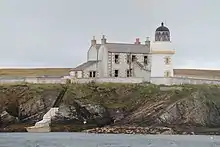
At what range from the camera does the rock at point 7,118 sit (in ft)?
293

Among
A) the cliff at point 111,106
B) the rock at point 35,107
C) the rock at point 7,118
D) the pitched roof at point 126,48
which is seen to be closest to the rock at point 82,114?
the cliff at point 111,106

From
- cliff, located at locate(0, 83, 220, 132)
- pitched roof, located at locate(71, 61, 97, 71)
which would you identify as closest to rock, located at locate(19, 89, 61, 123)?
cliff, located at locate(0, 83, 220, 132)

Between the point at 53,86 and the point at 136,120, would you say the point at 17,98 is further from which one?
the point at 136,120

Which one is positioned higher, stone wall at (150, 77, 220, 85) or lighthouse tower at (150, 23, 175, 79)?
lighthouse tower at (150, 23, 175, 79)

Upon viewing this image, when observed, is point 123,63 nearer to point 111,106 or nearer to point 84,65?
point 84,65

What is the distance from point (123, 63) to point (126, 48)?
191 cm

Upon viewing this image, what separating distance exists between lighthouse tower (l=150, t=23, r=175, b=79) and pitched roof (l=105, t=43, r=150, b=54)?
3704 millimetres

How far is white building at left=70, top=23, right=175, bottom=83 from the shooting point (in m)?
101

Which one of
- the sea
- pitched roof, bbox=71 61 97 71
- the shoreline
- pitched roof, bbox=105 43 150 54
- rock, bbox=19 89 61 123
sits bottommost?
the sea

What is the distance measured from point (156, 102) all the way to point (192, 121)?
511 centimetres

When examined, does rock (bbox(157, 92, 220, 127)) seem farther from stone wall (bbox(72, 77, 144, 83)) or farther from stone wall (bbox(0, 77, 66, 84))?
stone wall (bbox(0, 77, 66, 84))

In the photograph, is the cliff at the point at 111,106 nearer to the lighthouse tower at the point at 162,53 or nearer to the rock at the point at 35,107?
the rock at the point at 35,107

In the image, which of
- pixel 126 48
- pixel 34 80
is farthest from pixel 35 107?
pixel 126 48

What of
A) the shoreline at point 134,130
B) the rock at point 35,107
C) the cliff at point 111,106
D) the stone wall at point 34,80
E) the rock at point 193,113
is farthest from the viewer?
the stone wall at point 34,80
